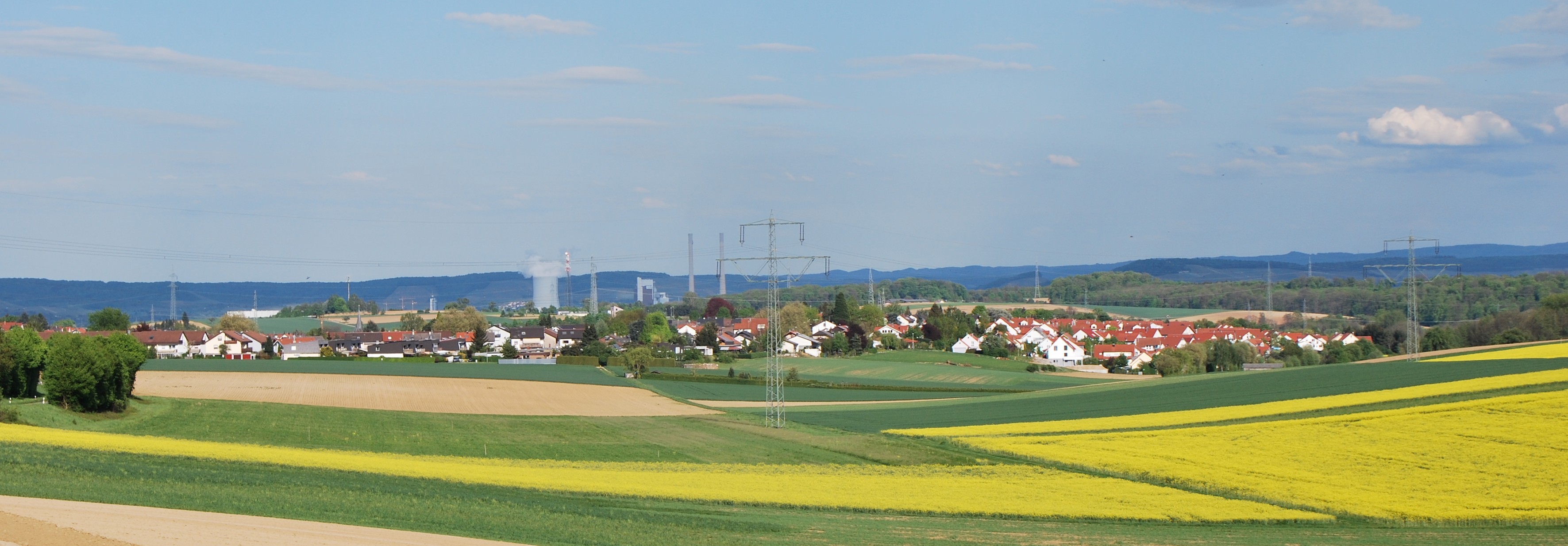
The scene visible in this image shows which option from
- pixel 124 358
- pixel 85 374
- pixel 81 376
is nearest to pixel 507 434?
pixel 85 374

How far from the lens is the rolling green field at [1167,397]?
177 feet

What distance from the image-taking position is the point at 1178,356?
97.2m

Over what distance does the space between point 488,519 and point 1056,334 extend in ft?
384

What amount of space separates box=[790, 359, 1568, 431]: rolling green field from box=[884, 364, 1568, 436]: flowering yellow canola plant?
4.99 feet

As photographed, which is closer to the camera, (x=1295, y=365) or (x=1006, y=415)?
(x=1006, y=415)

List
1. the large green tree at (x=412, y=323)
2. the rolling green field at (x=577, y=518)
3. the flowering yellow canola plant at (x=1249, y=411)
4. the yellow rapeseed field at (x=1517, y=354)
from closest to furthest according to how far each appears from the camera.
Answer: the rolling green field at (x=577, y=518), the flowering yellow canola plant at (x=1249, y=411), the yellow rapeseed field at (x=1517, y=354), the large green tree at (x=412, y=323)

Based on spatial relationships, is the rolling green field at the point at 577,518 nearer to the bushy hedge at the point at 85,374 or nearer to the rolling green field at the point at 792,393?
the bushy hedge at the point at 85,374

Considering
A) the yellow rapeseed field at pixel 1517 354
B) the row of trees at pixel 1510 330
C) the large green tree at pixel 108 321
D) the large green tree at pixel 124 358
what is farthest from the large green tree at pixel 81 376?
the row of trees at pixel 1510 330

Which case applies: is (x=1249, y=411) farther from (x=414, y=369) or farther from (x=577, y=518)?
(x=414, y=369)

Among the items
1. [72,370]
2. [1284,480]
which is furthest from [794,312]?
[1284,480]

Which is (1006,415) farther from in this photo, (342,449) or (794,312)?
(794,312)

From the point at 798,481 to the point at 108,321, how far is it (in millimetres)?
109579

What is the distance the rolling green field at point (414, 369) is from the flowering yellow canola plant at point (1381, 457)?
41.1 m

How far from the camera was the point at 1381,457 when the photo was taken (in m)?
35.8
